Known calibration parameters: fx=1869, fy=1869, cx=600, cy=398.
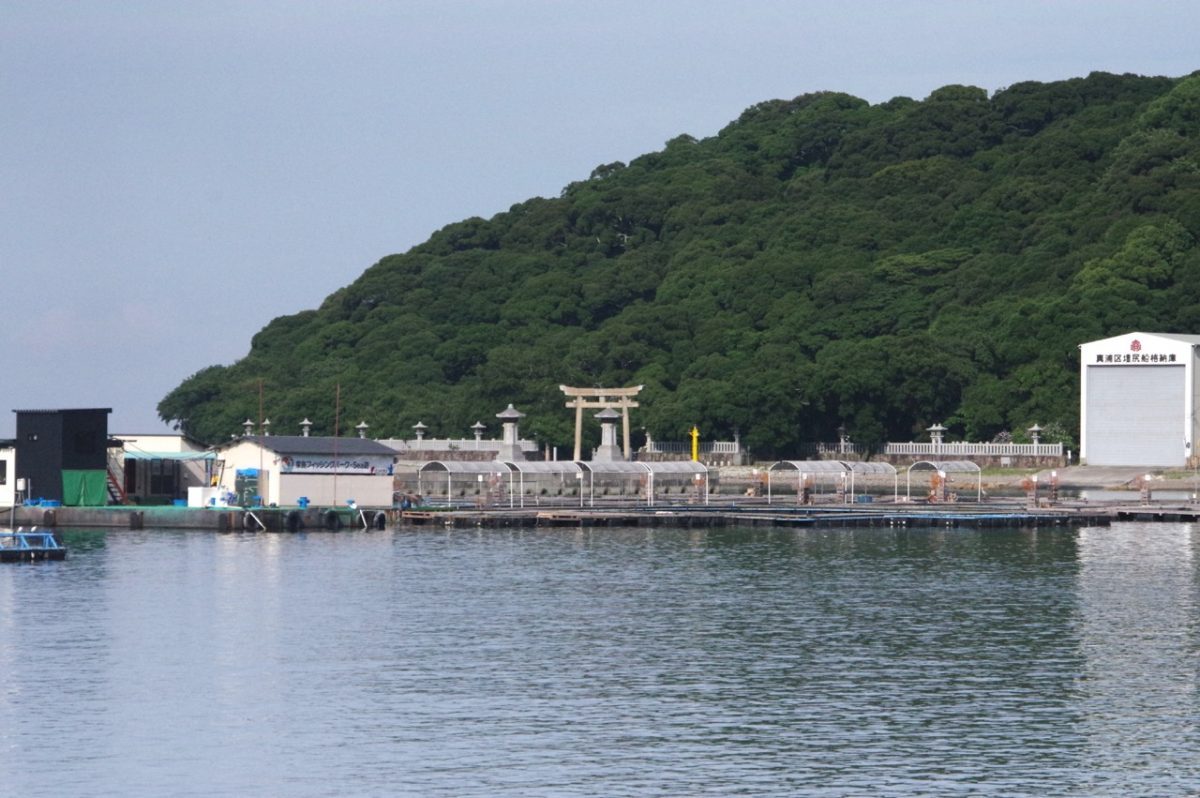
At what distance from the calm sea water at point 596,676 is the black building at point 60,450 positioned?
572 inches

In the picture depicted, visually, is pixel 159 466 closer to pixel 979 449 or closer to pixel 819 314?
pixel 979 449

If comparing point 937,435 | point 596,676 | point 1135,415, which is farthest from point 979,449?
point 596,676

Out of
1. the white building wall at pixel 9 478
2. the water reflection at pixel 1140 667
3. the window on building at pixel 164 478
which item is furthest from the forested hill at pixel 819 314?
the water reflection at pixel 1140 667

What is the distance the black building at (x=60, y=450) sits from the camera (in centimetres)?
8350

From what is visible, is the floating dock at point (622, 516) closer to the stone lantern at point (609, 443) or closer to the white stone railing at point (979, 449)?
the stone lantern at point (609, 443)

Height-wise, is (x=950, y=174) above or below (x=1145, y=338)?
above

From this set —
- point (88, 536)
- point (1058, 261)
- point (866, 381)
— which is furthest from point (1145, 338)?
point (88, 536)

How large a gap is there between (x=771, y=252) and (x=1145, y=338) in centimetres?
5810

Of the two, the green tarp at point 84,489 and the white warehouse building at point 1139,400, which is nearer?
the green tarp at point 84,489

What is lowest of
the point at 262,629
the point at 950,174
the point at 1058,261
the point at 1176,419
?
the point at 262,629

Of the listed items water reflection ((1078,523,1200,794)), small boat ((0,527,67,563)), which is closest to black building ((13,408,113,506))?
small boat ((0,527,67,563))

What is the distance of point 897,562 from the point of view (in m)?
71.0

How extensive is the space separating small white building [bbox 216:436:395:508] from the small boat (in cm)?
1533

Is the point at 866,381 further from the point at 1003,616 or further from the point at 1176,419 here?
the point at 1003,616
